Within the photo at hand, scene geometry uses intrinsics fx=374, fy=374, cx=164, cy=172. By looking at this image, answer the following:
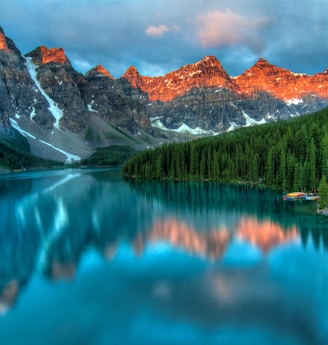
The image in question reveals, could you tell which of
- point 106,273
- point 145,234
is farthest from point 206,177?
point 106,273

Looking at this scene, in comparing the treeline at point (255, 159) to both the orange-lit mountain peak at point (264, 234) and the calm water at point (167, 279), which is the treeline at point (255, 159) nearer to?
the calm water at point (167, 279)

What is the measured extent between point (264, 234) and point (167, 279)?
16671 millimetres

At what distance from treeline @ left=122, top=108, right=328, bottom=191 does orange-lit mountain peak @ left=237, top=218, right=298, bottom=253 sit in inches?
1143

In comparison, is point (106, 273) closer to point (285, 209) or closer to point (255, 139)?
point (285, 209)

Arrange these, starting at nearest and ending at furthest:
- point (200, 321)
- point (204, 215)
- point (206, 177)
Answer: point (200, 321) < point (204, 215) < point (206, 177)

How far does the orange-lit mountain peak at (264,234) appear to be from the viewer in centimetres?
3699

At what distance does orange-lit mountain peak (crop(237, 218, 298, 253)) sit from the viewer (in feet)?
121

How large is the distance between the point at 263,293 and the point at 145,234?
20.1m

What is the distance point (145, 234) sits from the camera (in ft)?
140

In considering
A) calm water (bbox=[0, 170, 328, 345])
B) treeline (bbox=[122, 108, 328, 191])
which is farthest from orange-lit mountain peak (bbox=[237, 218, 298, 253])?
treeline (bbox=[122, 108, 328, 191])

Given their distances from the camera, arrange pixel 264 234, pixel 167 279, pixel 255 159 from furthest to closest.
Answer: pixel 255 159 < pixel 264 234 < pixel 167 279

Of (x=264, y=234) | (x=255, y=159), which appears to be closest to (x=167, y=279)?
(x=264, y=234)

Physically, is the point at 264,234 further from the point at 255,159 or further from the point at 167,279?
the point at 255,159

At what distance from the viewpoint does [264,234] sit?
133 ft
